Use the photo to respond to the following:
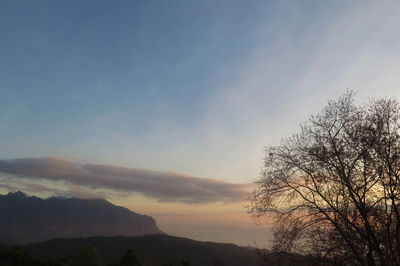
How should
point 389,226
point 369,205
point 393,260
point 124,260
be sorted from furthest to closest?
point 124,260 → point 369,205 → point 389,226 → point 393,260

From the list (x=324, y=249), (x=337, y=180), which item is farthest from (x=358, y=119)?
(x=324, y=249)

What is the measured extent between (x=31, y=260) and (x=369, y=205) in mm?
58548

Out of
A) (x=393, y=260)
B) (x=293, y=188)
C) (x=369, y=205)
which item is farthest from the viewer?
(x=293, y=188)

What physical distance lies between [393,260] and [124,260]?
80.5m

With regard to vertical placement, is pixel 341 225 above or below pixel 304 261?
above

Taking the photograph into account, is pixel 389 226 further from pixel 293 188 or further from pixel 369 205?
pixel 293 188

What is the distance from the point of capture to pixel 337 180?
16297 millimetres

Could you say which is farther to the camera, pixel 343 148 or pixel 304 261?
pixel 343 148

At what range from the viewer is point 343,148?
16484 mm

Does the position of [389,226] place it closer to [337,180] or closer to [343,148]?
[337,180]

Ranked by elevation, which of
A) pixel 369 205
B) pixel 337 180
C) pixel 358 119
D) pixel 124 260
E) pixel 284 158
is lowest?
pixel 124 260

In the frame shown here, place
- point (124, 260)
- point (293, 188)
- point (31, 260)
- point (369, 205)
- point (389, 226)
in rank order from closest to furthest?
point (389, 226)
point (369, 205)
point (293, 188)
point (31, 260)
point (124, 260)

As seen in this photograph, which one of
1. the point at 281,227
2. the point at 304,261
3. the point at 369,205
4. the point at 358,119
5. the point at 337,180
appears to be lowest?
the point at 304,261

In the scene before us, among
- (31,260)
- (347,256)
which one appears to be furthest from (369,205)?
(31,260)
